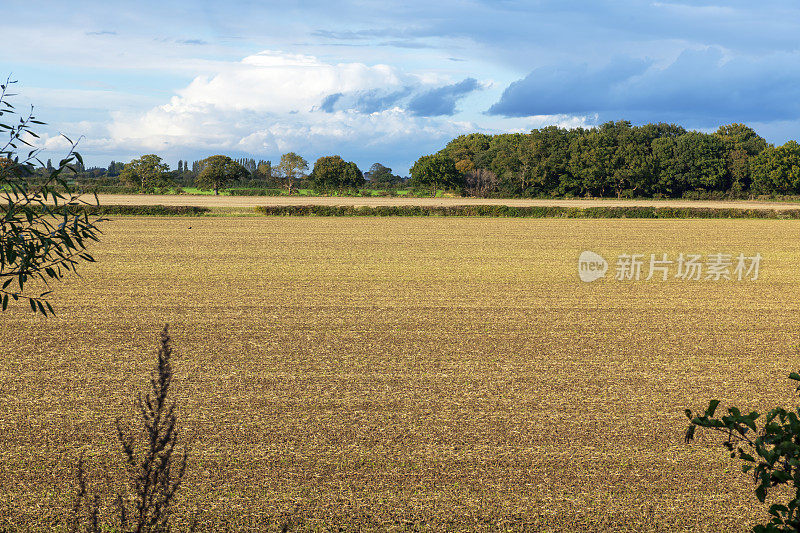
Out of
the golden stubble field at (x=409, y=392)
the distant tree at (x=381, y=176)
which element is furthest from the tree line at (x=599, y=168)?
the golden stubble field at (x=409, y=392)

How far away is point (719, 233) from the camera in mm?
50469

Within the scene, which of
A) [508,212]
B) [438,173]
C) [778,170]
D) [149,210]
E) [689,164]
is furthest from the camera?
[438,173]

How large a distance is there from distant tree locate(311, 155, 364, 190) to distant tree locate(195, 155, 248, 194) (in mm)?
17468

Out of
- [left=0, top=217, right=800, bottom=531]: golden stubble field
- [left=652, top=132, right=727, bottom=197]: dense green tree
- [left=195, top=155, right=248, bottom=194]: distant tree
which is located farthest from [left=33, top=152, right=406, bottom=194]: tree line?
[left=0, top=217, right=800, bottom=531]: golden stubble field

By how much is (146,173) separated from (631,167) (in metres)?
99.5

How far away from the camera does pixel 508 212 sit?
68688 mm

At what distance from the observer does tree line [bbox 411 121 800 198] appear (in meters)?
116

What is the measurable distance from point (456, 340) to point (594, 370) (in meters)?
3.69

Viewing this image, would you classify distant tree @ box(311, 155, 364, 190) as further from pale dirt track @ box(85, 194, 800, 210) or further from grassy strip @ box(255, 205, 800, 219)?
grassy strip @ box(255, 205, 800, 219)

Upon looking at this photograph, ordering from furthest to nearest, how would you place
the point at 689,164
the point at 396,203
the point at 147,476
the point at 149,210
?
the point at 689,164
the point at 396,203
the point at 149,210
the point at 147,476

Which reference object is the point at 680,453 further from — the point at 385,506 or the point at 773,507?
the point at 773,507

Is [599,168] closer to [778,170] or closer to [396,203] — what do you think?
[778,170]

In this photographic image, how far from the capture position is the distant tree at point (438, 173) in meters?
129

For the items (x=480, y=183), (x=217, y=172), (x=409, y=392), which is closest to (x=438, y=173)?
(x=480, y=183)
